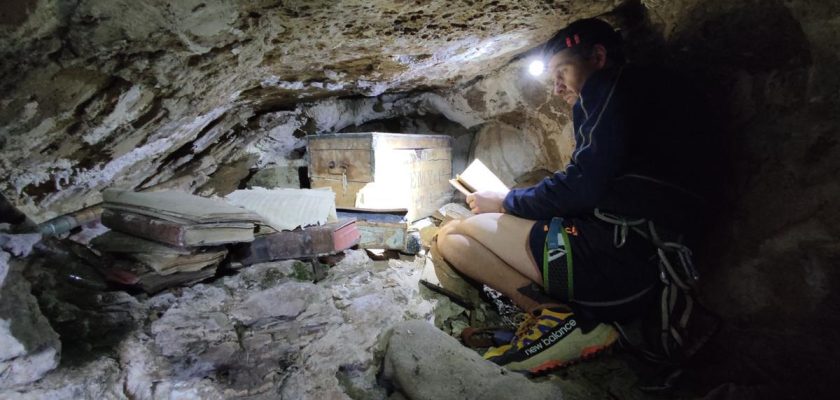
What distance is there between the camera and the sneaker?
1.50 meters

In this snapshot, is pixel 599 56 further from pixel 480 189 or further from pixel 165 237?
pixel 165 237

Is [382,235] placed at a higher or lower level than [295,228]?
lower

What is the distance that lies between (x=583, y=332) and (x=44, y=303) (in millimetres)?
2062

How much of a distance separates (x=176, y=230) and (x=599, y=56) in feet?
6.90

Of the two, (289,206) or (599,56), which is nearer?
(599,56)

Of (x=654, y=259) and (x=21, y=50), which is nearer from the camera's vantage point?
(x=21, y=50)

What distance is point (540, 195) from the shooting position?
1802 millimetres

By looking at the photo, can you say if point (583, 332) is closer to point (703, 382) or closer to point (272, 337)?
point (703, 382)

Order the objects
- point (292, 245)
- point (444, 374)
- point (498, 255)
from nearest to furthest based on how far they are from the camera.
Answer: point (444, 374)
point (498, 255)
point (292, 245)

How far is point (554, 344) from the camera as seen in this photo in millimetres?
1510

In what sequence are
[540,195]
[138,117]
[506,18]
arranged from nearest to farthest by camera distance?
[540,195]
[138,117]
[506,18]

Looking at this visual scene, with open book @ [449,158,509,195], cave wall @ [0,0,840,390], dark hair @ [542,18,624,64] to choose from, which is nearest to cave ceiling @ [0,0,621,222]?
cave wall @ [0,0,840,390]

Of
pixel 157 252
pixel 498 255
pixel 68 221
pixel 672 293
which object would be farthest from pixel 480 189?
pixel 68 221

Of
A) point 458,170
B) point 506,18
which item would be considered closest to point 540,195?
point 506,18
